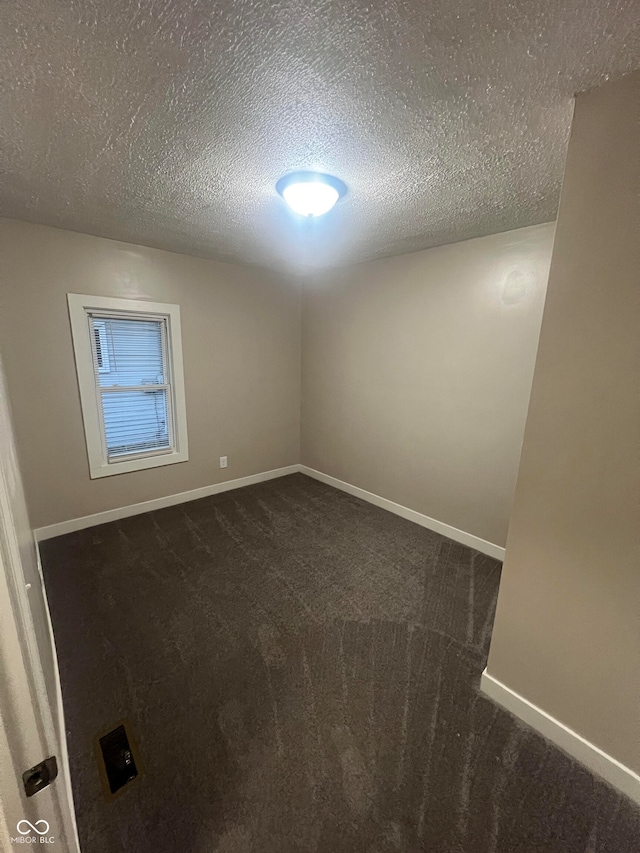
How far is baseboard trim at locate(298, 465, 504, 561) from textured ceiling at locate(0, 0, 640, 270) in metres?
2.31

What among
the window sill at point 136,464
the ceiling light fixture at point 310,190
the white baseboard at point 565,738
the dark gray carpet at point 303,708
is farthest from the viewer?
the window sill at point 136,464

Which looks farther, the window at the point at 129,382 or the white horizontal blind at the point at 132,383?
the white horizontal blind at the point at 132,383

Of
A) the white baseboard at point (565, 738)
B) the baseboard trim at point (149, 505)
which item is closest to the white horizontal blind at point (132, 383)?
the baseboard trim at point (149, 505)

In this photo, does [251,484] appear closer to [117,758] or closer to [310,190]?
[117,758]

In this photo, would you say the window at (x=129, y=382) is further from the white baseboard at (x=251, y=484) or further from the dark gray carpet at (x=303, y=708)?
the dark gray carpet at (x=303, y=708)

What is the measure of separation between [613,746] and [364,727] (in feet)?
2.99

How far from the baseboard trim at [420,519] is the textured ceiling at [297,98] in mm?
2312

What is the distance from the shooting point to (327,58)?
103 cm

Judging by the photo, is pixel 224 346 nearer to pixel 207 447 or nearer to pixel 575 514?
pixel 207 447

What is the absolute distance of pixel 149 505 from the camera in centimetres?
330

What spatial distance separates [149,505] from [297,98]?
10.6ft

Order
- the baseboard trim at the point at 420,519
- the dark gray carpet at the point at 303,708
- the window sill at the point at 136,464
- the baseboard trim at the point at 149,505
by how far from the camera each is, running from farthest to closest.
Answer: the window sill at the point at 136,464
the baseboard trim at the point at 149,505
the baseboard trim at the point at 420,519
the dark gray carpet at the point at 303,708

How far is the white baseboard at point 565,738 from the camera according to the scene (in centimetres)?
125

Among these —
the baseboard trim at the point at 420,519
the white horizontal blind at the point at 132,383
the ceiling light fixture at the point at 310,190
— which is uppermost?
the ceiling light fixture at the point at 310,190
